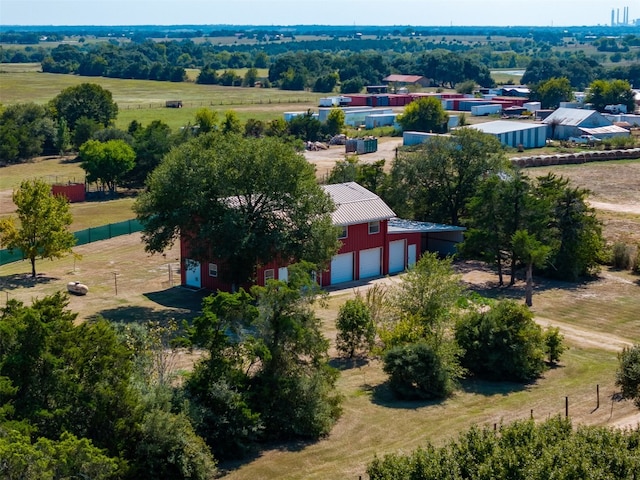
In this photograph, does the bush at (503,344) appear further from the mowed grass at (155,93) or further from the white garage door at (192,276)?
the mowed grass at (155,93)

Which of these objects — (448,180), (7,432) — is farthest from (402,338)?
(448,180)

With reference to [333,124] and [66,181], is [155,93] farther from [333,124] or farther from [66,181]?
[66,181]

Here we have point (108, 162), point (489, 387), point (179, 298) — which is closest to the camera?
point (489, 387)

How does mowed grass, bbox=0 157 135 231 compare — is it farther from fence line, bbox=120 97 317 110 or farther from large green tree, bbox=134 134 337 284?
fence line, bbox=120 97 317 110

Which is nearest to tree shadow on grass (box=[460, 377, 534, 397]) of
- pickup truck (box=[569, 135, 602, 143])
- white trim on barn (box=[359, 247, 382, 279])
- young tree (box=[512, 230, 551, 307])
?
young tree (box=[512, 230, 551, 307])

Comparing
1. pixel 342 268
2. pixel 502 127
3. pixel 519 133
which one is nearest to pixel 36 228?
pixel 342 268

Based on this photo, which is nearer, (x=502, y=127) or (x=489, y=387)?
(x=489, y=387)
